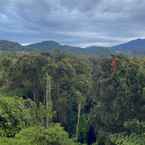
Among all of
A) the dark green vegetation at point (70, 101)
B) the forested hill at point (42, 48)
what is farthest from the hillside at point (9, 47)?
the dark green vegetation at point (70, 101)

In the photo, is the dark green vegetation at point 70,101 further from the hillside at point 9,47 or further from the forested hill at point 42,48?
the hillside at point 9,47

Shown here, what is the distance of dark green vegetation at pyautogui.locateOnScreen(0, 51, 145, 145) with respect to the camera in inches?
352

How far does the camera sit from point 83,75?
2798 centimetres

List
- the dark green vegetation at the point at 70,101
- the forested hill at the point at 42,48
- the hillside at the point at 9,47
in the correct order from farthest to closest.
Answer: the forested hill at the point at 42,48, the hillside at the point at 9,47, the dark green vegetation at the point at 70,101

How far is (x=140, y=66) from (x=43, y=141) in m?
9.30

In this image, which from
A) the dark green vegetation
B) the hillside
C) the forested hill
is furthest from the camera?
the forested hill

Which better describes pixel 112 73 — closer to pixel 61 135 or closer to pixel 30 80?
pixel 61 135

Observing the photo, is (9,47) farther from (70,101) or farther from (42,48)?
(70,101)

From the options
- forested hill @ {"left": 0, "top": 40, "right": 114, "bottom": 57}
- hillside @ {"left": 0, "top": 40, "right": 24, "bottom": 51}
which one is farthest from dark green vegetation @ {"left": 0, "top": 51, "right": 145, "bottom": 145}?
hillside @ {"left": 0, "top": 40, "right": 24, "bottom": 51}

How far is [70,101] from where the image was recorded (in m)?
26.5

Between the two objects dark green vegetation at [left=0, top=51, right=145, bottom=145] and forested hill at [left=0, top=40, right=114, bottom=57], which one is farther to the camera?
forested hill at [left=0, top=40, right=114, bottom=57]

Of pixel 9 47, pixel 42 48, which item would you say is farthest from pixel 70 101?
pixel 42 48

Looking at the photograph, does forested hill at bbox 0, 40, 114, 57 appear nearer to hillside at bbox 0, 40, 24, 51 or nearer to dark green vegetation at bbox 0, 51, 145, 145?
hillside at bbox 0, 40, 24, 51

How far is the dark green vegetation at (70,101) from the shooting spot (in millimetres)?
8938
